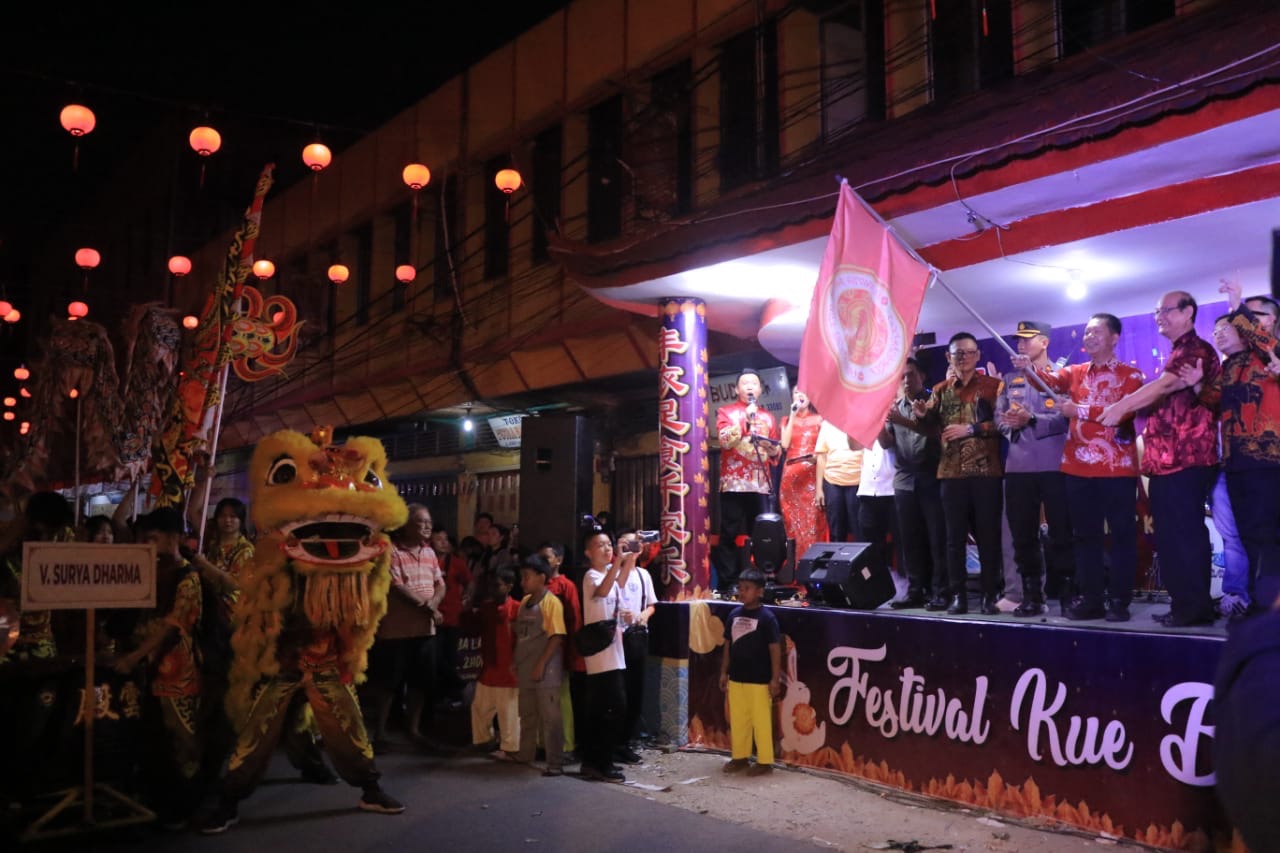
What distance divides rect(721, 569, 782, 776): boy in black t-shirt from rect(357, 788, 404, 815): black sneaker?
103 inches

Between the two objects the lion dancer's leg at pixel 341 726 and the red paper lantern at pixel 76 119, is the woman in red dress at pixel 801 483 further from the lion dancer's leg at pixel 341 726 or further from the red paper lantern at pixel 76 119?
the red paper lantern at pixel 76 119

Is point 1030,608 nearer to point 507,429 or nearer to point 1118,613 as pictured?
point 1118,613

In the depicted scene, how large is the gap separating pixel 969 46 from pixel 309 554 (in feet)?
29.9

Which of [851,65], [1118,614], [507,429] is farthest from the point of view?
[507,429]

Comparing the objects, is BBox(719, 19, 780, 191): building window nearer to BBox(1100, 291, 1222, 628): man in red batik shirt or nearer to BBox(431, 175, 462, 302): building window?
BBox(431, 175, 462, 302): building window

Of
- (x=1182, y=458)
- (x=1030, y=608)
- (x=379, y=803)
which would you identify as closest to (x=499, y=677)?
(x=379, y=803)

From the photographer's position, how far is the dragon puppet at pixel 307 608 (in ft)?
20.7

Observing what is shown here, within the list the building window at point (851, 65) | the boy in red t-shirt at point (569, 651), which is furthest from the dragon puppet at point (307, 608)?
the building window at point (851, 65)

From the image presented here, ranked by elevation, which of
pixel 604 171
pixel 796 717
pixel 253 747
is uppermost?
pixel 604 171

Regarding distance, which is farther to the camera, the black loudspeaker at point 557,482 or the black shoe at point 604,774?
the black loudspeaker at point 557,482

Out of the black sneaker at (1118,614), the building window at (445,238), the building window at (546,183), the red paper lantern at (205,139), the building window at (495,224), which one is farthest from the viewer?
the building window at (445,238)

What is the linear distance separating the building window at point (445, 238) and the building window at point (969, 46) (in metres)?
10.00

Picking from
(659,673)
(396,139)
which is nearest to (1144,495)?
(659,673)

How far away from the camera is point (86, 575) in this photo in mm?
5918
